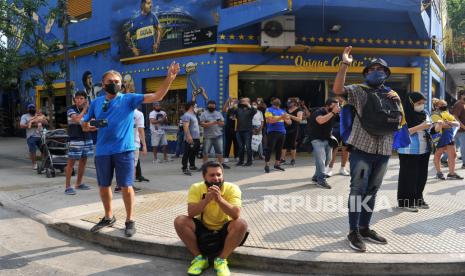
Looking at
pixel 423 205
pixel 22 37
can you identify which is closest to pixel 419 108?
pixel 423 205

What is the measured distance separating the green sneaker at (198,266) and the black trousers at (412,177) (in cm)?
333

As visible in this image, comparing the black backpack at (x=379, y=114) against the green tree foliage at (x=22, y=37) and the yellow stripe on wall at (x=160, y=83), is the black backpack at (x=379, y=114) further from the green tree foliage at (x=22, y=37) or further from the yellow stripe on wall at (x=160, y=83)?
the green tree foliage at (x=22, y=37)

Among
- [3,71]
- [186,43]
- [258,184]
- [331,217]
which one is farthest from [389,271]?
[3,71]

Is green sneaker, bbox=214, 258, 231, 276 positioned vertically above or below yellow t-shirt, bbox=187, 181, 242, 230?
below

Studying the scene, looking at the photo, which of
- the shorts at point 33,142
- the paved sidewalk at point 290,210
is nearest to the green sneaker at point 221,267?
the paved sidewalk at point 290,210

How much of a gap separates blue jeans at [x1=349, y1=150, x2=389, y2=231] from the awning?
24.8 ft

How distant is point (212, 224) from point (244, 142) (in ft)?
22.6

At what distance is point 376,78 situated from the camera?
4.74 metres

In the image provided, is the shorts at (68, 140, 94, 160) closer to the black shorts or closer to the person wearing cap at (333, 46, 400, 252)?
the black shorts

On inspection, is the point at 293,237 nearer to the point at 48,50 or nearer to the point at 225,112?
the point at 225,112

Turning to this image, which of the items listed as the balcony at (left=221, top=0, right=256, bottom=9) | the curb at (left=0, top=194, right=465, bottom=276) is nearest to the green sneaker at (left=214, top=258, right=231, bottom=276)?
the curb at (left=0, top=194, right=465, bottom=276)

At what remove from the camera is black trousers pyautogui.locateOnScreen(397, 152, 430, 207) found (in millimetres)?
6383

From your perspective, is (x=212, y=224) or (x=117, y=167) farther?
(x=117, y=167)

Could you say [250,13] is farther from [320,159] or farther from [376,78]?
[376,78]
